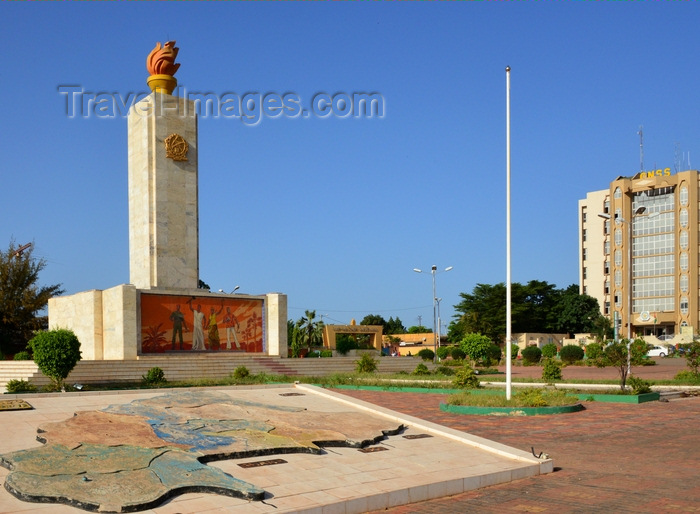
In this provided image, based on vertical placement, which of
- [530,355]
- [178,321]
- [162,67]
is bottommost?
[530,355]

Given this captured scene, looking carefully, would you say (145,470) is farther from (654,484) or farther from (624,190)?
(624,190)

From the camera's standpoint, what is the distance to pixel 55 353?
2033 centimetres

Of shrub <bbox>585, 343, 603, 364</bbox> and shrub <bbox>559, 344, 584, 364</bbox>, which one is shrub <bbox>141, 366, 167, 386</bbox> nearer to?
shrub <bbox>585, 343, 603, 364</bbox>

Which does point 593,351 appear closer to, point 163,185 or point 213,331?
point 213,331

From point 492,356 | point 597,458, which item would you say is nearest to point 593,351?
point 492,356

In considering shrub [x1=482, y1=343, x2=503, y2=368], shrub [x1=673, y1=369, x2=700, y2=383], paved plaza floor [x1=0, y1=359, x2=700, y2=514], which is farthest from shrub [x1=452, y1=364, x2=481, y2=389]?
shrub [x1=482, y1=343, x2=503, y2=368]

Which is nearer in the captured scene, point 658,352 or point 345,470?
point 345,470

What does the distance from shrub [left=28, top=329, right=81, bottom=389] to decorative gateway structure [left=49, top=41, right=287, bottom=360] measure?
9.29 m

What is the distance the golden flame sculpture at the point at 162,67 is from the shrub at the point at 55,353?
53.6ft

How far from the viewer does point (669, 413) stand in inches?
641

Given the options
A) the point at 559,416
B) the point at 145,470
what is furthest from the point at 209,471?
the point at 559,416

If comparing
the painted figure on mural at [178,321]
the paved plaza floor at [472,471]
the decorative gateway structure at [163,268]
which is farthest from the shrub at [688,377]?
the painted figure on mural at [178,321]

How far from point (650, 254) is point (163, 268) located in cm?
5567

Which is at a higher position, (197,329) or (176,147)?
(176,147)
